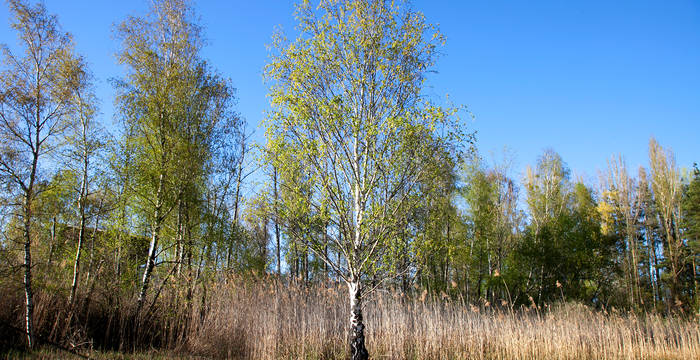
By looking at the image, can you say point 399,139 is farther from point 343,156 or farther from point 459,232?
point 459,232

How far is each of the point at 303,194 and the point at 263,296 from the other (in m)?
2.92

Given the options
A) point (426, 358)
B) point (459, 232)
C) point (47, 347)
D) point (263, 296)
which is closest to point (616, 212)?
point (459, 232)

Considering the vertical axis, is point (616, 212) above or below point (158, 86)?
below

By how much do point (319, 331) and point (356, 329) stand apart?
4.10 ft

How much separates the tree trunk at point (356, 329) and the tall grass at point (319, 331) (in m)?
0.71

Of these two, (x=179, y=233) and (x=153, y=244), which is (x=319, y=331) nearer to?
(x=153, y=244)

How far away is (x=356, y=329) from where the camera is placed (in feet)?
23.9

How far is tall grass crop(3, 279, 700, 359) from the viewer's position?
808cm

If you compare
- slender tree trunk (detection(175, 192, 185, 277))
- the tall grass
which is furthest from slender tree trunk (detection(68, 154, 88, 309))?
slender tree trunk (detection(175, 192, 185, 277))

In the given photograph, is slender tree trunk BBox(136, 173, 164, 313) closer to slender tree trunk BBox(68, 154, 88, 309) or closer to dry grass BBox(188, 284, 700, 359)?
slender tree trunk BBox(68, 154, 88, 309)

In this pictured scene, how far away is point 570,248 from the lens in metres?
18.5

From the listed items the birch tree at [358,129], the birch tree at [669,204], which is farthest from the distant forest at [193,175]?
the birch tree at [669,204]

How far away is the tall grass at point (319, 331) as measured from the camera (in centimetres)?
808

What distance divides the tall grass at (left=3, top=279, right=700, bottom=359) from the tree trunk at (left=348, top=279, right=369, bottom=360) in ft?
2.33
